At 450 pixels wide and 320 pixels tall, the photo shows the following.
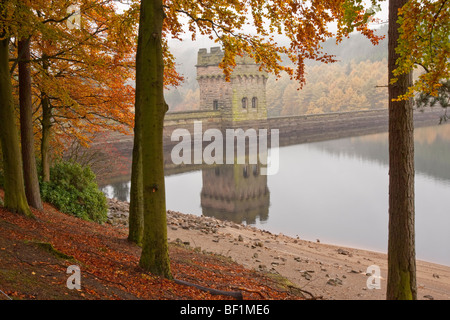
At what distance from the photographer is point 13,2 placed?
703cm

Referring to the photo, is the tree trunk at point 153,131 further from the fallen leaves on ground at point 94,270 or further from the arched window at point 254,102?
the arched window at point 254,102

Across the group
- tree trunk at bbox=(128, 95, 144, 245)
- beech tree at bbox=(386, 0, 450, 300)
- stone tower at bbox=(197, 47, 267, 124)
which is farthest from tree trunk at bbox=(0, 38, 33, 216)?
stone tower at bbox=(197, 47, 267, 124)

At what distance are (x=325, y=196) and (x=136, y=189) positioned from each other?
15.7 meters

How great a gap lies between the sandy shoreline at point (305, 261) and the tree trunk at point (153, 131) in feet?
9.89

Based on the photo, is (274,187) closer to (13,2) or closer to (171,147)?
(171,147)

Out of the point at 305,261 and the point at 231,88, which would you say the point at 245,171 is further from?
the point at 305,261

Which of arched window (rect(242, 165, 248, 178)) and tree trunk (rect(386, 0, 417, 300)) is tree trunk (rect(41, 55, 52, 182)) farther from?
arched window (rect(242, 165, 248, 178))

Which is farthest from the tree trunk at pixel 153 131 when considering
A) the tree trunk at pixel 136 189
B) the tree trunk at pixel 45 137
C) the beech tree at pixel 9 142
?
the tree trunk at pixel 45 137

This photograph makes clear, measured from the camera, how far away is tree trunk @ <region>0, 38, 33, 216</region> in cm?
790

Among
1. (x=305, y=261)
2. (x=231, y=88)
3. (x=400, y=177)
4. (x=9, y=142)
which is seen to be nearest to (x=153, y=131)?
(x=400, y=177)
